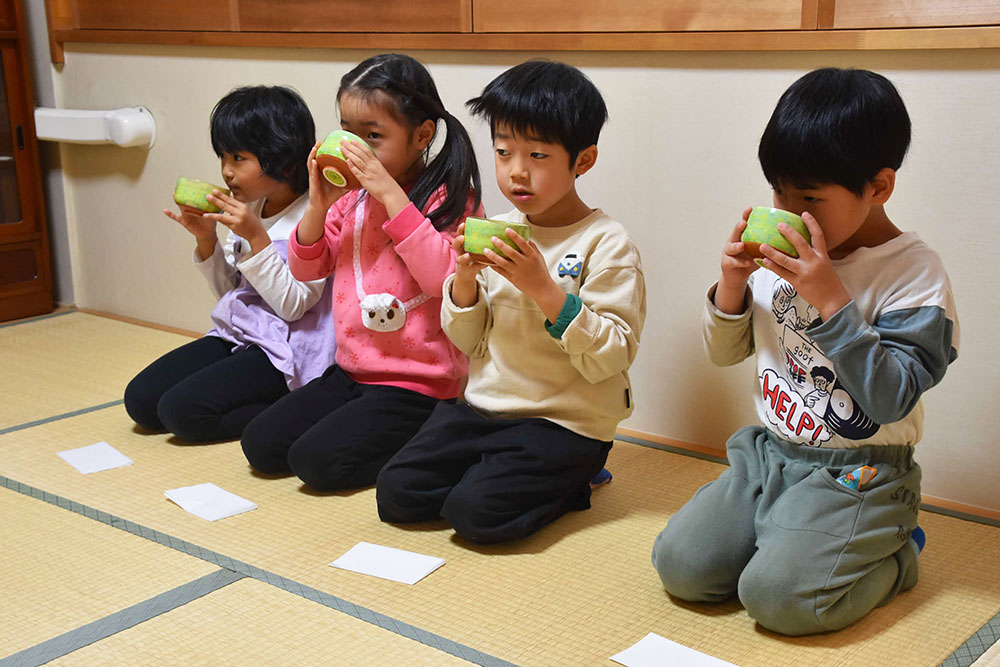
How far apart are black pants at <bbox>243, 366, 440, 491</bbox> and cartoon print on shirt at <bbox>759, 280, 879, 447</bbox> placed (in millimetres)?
729

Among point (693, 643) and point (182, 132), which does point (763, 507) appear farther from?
point (182, 132)

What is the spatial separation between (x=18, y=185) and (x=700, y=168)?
7.38ft

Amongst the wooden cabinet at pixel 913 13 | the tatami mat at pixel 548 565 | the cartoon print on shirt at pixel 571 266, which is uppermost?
the wooden cabinet at pixel 913 13

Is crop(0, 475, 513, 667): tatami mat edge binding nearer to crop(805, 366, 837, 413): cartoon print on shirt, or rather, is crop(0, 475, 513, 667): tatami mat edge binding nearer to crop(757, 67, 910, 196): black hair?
crop(805, 366, 837, 413): cartoon print on shirt

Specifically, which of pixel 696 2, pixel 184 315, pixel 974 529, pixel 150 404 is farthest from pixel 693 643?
pixel 184 315

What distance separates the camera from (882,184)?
1.45m

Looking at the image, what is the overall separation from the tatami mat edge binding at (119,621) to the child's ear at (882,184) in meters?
1.09

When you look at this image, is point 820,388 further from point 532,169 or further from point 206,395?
point 206,395

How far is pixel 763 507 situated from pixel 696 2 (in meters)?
1.01

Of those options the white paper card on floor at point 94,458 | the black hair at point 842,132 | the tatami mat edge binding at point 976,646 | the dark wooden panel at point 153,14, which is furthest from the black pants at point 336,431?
the dark wooden panel at point 153,14

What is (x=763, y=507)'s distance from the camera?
156 cm

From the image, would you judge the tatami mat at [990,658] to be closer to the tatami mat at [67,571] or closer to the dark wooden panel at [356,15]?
the tatami mat at [67,571]

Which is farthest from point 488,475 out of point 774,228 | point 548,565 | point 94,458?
point 94,458

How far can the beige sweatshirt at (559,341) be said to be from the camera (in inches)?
68.2
